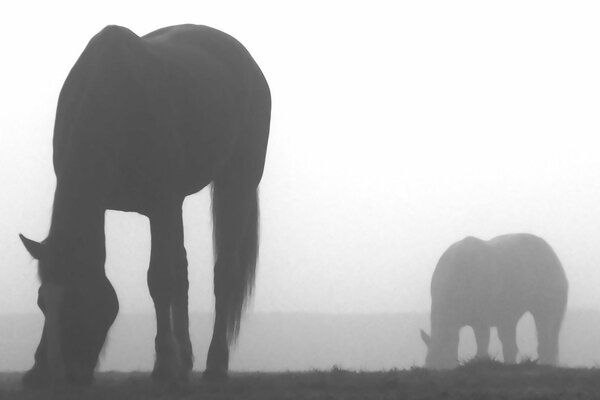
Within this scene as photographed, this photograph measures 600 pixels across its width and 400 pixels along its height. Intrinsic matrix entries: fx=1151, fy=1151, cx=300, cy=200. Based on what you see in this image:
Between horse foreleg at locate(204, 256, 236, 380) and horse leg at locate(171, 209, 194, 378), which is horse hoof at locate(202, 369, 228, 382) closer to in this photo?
horse foreleg at locate(204, 256, 236, 380)

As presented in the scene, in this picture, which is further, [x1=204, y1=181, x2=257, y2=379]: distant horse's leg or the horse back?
[x1=204, y1=181, x2=257, y2=379]: distant horse's leg

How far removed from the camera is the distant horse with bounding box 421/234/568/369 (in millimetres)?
27531

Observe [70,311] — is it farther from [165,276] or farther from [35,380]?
[165,276]

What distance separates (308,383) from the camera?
27.3ft

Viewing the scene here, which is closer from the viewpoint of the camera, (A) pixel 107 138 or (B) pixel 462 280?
(A) pixel 107 138

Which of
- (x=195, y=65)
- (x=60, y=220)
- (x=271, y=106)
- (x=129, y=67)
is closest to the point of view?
(x=60, y=220)

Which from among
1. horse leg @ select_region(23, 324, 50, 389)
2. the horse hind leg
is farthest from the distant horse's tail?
horse leg @ select_region(23, 324, 50, 389)

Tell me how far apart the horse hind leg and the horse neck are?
525 millimetres

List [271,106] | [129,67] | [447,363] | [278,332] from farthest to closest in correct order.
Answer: [278,332] → [447,363] → [271,106] → [129,67]

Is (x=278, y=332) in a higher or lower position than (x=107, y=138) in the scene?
lower

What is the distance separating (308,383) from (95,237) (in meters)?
1.86

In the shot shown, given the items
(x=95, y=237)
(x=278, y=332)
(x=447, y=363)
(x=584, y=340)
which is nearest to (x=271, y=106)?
(x=95, y=237)

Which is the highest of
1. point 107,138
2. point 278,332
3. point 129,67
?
point 129,67

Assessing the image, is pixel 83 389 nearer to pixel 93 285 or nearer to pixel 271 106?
pixel 93 285
